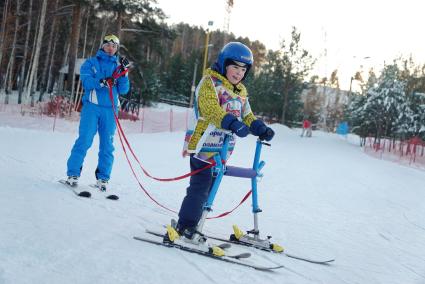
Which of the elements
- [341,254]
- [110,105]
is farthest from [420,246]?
[110,105]

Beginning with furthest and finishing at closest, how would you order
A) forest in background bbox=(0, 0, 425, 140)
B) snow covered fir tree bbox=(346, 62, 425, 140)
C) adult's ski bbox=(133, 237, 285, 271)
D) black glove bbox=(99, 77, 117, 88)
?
snow covered fir tree bbox=(346, 62, 425, 140) → forest in background bbox=(0, 0, 425, 140) → black glove bbox=(99, 77, 117, 88) → adult's ski bbox=(133, 237, 285, 271)

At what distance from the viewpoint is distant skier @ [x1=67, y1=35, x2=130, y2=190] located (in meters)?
5.46

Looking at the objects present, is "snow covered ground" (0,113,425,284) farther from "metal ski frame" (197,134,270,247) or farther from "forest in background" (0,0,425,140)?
"forest in background" (0,0,425,140)

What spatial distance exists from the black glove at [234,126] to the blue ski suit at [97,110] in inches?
95.0

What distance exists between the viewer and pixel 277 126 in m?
35.5

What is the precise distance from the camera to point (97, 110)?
5.51 metres

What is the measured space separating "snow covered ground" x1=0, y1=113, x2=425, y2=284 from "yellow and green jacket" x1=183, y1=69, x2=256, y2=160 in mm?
887

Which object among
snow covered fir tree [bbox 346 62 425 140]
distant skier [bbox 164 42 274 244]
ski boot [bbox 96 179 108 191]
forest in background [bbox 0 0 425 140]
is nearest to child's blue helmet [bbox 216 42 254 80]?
distant skier [bbox 164 42 274 244]

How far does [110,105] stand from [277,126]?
1207 inches

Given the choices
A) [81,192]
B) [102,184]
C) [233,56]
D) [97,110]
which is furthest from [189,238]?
[97,110]

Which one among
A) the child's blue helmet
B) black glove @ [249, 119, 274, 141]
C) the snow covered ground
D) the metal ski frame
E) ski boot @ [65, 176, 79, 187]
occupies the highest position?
the child's blue helmet

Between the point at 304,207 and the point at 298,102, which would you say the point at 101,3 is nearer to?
the point at 304,207

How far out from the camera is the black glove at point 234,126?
3.39m

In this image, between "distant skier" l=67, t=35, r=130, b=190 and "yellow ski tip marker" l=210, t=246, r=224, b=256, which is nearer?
"yellow ski tip marker" l=210, t=246, r=224, b=256
